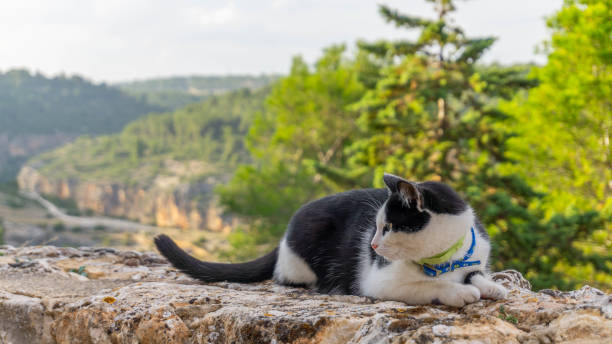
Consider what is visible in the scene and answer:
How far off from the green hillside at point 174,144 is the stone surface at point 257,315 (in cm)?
5579

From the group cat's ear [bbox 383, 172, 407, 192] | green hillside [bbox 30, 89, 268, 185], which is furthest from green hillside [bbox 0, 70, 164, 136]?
cat's ear [bbox 383, 172, 407, 192]

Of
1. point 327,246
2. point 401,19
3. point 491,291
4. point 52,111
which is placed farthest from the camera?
point 52,111

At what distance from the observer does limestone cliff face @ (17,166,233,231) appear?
5928cm

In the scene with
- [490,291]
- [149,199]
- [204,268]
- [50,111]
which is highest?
[50,111]

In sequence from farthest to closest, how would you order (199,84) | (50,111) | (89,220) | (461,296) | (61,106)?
(199,84) → (61,106) → (50,111) → (89,220) → (461,296)

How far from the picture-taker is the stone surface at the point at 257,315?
1850 millimetres

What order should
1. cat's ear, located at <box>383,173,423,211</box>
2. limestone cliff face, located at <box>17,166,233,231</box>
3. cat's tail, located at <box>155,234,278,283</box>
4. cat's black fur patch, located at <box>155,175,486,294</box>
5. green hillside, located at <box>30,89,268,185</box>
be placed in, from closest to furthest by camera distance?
cat's ear, located at <box>383,173,423,211</box>, cat's black fur patch, located at <box>155,175,486,294</box>, cat's tail, located at <box>155,234,278,283</box>, limestone cliff face, located at <box>17,166,233,231</box>, green hillside, located at <box>30,89,268,185</box>

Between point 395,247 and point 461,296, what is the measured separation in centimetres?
40

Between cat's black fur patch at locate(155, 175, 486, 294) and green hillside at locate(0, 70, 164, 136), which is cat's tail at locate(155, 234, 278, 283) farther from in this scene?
green hillside at locate(0, 70, 164, 136)

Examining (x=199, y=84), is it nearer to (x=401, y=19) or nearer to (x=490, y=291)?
(x=401, y=19)

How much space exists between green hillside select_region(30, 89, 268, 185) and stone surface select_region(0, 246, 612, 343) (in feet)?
183

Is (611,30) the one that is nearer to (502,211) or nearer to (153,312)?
(502,211)

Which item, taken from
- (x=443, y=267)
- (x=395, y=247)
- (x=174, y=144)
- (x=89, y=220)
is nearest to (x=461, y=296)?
(x=443, y=267)

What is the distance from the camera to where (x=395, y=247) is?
2314 mm
